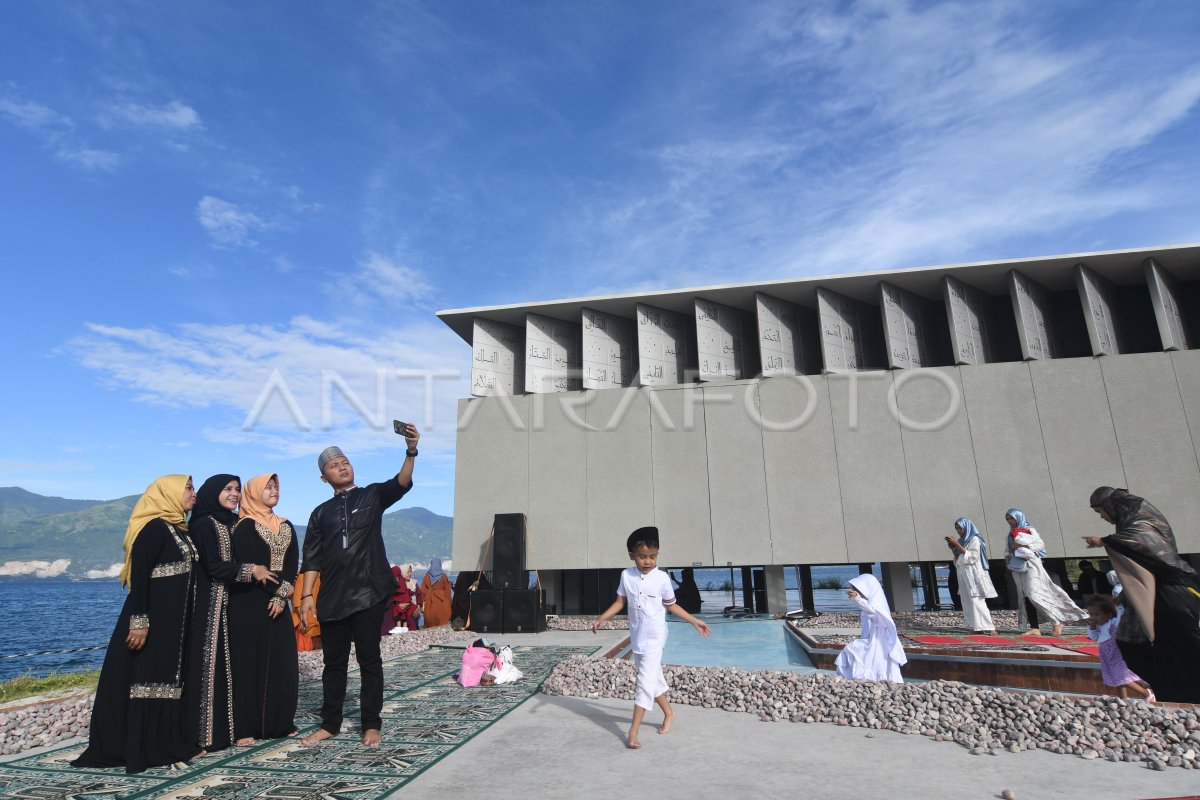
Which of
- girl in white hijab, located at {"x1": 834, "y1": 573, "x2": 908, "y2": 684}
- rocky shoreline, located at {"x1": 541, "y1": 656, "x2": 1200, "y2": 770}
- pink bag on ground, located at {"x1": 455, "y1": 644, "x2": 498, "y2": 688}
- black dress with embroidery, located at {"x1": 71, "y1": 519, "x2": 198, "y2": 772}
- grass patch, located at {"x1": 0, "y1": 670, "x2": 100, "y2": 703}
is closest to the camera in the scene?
rocky shoreline, located at {"x1": 541, "y1": 656, "x2": 1200, "y2": 770}

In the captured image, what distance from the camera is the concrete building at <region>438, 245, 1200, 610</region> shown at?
11.9 m

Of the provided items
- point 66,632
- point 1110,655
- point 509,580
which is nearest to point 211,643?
point 1110,655

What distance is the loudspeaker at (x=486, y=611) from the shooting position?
10.7 m

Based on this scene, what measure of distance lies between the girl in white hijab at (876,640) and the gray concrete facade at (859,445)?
24.0 ft

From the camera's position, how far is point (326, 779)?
286 centimetres

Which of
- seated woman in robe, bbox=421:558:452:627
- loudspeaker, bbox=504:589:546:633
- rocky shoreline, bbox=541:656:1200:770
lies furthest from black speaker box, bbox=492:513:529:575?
rocky shoreline, bbox=541:656:1200:770

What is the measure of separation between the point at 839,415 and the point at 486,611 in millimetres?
8046

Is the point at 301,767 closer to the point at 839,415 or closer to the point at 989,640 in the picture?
the point at 989,640

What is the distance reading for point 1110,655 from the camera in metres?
4.25

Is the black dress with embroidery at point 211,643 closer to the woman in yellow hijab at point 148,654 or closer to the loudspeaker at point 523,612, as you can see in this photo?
the woman in yellow hijab at point 148,654

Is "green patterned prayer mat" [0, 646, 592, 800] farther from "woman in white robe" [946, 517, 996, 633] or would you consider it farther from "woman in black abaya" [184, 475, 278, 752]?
"woman in white robe" [946, 517, 996, 633]

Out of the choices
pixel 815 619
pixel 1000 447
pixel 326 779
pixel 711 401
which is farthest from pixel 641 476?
pixel 326 779

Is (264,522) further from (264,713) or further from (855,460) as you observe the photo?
(855,460)

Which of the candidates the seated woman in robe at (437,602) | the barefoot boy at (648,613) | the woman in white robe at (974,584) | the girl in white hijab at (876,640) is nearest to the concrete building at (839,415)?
the seated woman in robe at (437,602)
